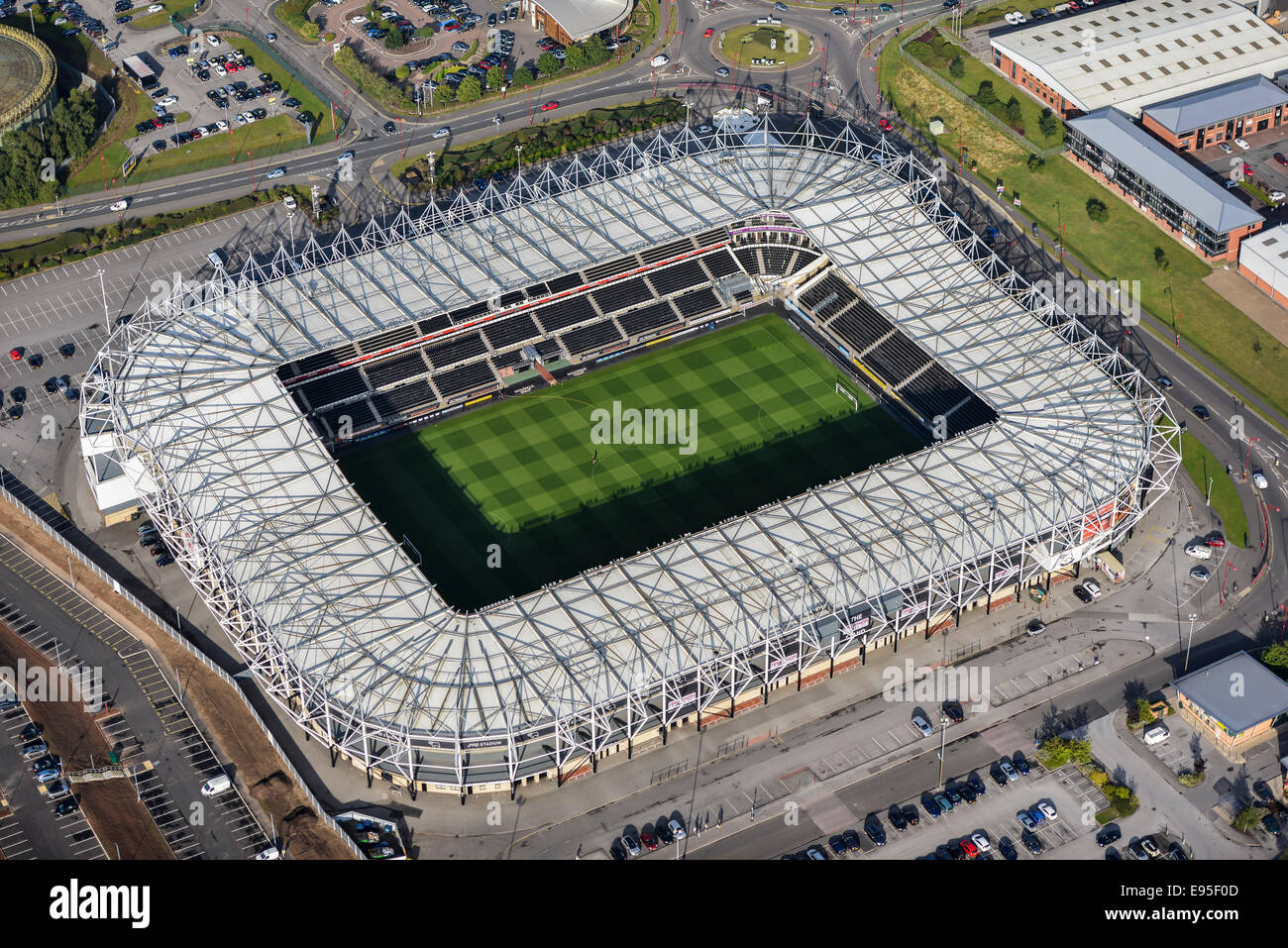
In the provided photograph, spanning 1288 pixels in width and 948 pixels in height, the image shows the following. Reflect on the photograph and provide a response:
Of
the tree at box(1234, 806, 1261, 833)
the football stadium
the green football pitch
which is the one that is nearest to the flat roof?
the tree at box(1234, 806, 1261, 833)

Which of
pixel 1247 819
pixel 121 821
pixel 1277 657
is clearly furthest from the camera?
pixel 1277 657

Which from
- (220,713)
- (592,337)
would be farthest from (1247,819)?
(220,713)

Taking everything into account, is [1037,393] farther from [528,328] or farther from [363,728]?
[363,728]

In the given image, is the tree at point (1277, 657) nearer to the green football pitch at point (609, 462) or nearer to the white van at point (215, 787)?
the green football pitch at point (609, 462)

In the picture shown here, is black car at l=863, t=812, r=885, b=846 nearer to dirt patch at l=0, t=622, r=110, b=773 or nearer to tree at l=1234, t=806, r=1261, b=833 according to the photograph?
tree at l=1234, t=806, r=1261, b=833

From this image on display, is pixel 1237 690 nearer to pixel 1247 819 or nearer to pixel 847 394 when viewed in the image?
pixel 1247 819

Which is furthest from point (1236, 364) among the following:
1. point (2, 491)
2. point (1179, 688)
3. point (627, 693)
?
point (2, 491)
